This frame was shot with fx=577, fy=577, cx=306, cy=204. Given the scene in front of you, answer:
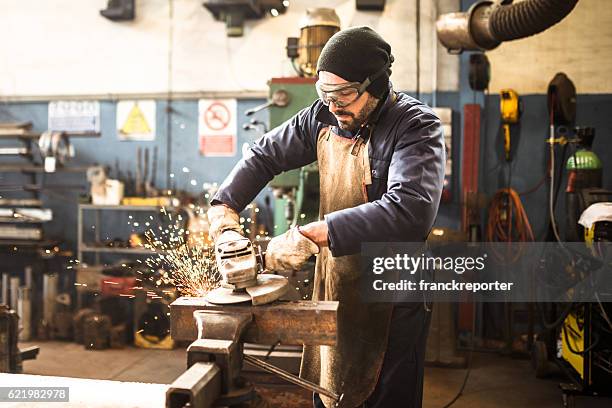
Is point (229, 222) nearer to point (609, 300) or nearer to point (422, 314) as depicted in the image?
point (422, 314)

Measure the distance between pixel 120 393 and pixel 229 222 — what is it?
621 mm

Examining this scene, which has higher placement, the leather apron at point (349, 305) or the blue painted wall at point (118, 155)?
the blue painted wall at point (118, 155)

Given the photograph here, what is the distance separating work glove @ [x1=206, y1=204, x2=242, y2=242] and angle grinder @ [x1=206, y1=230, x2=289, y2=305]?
18cm

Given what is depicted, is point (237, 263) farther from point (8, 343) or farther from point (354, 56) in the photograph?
point (8, 343)

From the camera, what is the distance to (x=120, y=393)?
175cm

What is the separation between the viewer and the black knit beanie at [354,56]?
1.53 metres

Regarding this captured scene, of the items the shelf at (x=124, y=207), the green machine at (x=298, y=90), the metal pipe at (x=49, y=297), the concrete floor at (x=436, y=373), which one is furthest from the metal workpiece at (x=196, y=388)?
the metal pipe at (x=49, y=297)

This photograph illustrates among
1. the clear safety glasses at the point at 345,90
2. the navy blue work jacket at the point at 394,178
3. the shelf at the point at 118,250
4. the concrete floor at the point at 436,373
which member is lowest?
the concrete floor at the point at 436,373

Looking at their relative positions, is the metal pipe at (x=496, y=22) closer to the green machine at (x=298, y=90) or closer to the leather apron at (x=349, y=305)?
the green machine at (x=298, y=90)

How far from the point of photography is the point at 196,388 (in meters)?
1.08

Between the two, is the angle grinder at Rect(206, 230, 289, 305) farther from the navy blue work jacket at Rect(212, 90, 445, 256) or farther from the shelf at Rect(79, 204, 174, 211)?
the shelf at Rect(79, 204, 174, 211)

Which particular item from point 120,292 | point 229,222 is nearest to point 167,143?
point 120,292

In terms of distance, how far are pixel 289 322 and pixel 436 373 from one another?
2797 millimetres

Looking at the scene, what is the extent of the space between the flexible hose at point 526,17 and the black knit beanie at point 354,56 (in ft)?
6.21
